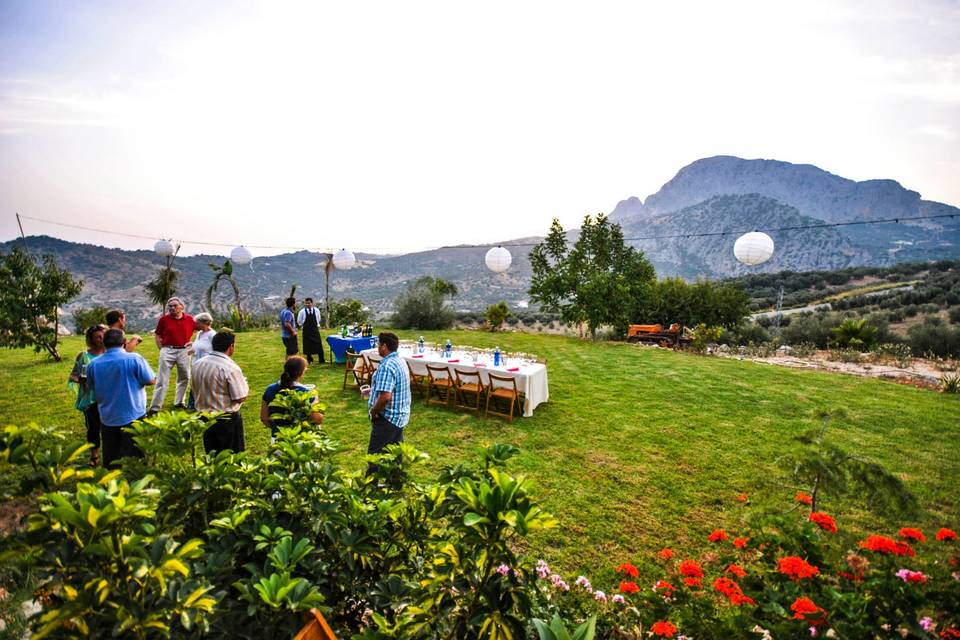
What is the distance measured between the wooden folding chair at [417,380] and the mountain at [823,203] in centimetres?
8825

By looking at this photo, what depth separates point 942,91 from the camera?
302 inches

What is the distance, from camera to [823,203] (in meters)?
136

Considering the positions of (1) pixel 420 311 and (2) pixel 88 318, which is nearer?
(2) pixel 88 318

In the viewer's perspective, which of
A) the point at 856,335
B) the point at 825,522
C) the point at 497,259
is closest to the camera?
the point at 825,522

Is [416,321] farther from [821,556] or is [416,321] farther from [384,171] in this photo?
[821,556]

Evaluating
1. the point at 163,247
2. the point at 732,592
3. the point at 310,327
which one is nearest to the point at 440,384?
the point at 310,327

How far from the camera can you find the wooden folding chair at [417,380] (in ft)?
24.5

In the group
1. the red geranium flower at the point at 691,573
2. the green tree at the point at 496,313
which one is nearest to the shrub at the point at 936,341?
the green tree at the point at 496,313

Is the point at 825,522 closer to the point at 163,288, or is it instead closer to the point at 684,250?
the point at 163,288

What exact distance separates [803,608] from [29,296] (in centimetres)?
1361

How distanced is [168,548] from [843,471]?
3701mm

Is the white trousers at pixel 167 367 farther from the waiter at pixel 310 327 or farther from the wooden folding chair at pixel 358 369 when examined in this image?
the waiter at pixel 310 327

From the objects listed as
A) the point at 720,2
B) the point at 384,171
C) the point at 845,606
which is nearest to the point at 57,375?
the point at 384,171

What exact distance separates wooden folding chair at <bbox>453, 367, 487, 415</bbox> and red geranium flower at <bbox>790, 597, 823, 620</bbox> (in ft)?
17.4
